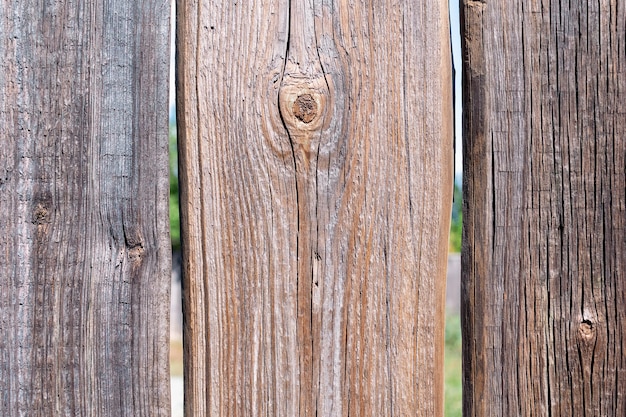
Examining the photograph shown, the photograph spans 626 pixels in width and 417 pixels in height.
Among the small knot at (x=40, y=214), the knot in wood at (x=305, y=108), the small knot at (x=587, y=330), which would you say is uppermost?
the knot in wood at (x=305, y=108)

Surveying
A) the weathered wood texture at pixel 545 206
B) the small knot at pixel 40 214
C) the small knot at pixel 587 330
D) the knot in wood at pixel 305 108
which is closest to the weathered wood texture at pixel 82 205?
the small knot at pixel 40 214

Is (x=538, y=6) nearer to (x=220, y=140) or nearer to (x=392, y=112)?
(x=392, y=112)

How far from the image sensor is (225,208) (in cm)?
132

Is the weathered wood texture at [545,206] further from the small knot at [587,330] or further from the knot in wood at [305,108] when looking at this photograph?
the knot in wood at [305,108]

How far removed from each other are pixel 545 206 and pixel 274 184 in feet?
2.00

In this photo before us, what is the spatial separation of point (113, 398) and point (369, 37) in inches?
37.7

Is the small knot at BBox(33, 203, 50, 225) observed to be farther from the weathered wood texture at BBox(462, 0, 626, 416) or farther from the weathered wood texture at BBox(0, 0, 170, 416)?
the weathered wood texture at BBox(462, 0, 626, 416)

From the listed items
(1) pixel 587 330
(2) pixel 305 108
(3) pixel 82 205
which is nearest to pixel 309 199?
(2) pixel 305 108

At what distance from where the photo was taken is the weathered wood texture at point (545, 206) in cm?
138

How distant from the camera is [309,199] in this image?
1331mm

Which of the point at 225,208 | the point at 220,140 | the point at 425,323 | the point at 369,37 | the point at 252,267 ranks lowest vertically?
the point at 425,323

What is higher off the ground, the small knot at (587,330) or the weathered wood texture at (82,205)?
the weathered wood texture at (82,205)

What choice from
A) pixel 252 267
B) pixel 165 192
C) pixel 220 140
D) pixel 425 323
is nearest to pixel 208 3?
pixel 220 140

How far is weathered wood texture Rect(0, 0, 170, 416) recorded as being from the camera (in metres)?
1.31
